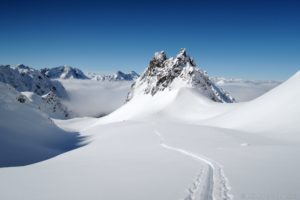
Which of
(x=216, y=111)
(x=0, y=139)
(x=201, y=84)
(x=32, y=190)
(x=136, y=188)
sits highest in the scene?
(x=201, y=84)

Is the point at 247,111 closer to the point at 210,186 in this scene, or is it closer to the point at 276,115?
the point at 276,115

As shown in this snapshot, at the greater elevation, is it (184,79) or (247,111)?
(184,79)

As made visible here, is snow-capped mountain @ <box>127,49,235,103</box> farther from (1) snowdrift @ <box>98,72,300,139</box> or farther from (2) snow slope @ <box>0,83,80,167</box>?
(2) snow slope @ <box>0,83,80,167</box>

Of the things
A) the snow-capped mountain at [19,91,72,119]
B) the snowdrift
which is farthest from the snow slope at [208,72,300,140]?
the snow-capped mountain at [19,91,72,119]

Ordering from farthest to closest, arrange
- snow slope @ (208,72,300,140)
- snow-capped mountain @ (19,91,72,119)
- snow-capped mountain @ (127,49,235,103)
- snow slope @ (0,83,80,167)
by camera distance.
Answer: snow-capped mountain @ (19,91,72,119) < snow-capped mountain @ (127,49,235,103) < snow slope @ (0,83,80,167) < snow slope @ (208,72,300,140)

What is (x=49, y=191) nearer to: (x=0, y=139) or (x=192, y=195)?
(x=192, y=195)

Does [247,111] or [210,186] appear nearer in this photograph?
[210,186]

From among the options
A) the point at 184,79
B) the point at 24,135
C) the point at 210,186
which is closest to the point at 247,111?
the point at 24,135

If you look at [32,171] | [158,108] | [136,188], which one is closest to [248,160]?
[136,188]
